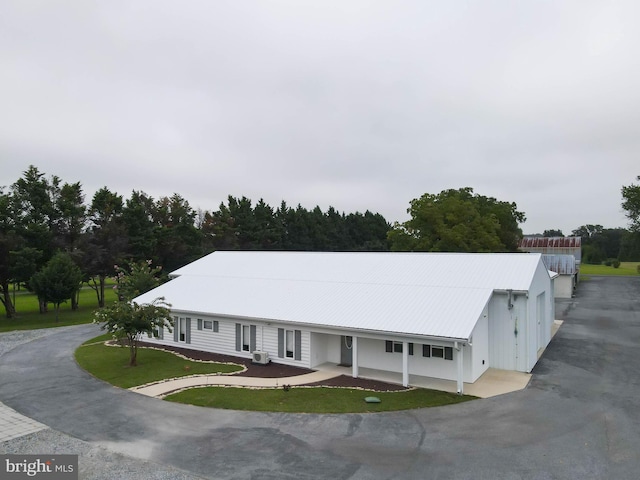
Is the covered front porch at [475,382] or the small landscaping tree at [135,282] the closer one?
the covered front porch at [475,382]

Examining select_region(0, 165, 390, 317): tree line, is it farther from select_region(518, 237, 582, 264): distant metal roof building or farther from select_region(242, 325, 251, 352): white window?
select_region(518, 237, 582, 264): distant metal roof building

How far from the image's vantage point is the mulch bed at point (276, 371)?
16844 mm

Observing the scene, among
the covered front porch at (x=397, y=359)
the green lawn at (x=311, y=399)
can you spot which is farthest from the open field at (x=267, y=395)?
the covered front porch at (x=397, y=359)

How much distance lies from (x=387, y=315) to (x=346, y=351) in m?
3.19

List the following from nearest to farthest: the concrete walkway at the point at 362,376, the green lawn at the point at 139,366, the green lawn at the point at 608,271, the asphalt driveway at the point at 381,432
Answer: the asphalt driveway at the point at 381,432, the concrete walkway at the point at 362,376, the green lawn at the point at 139,366, the green lawn at the point at 608,271

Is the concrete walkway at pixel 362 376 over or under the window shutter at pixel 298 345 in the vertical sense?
under

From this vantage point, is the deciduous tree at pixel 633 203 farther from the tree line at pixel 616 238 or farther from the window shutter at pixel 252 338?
the window shutter at pixel 252 338

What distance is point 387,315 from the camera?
1792 centimetres

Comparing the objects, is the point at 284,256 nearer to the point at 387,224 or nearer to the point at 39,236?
the point at 39,236

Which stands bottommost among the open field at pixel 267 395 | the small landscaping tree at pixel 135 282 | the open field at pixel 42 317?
the open field at pixel 42 317

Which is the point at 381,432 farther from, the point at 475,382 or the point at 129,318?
the point at 129,318

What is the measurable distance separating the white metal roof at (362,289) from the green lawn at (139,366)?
272cm

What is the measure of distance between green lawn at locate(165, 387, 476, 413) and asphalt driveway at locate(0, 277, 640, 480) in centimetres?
55

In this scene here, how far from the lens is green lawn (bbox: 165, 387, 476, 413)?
14324mm
